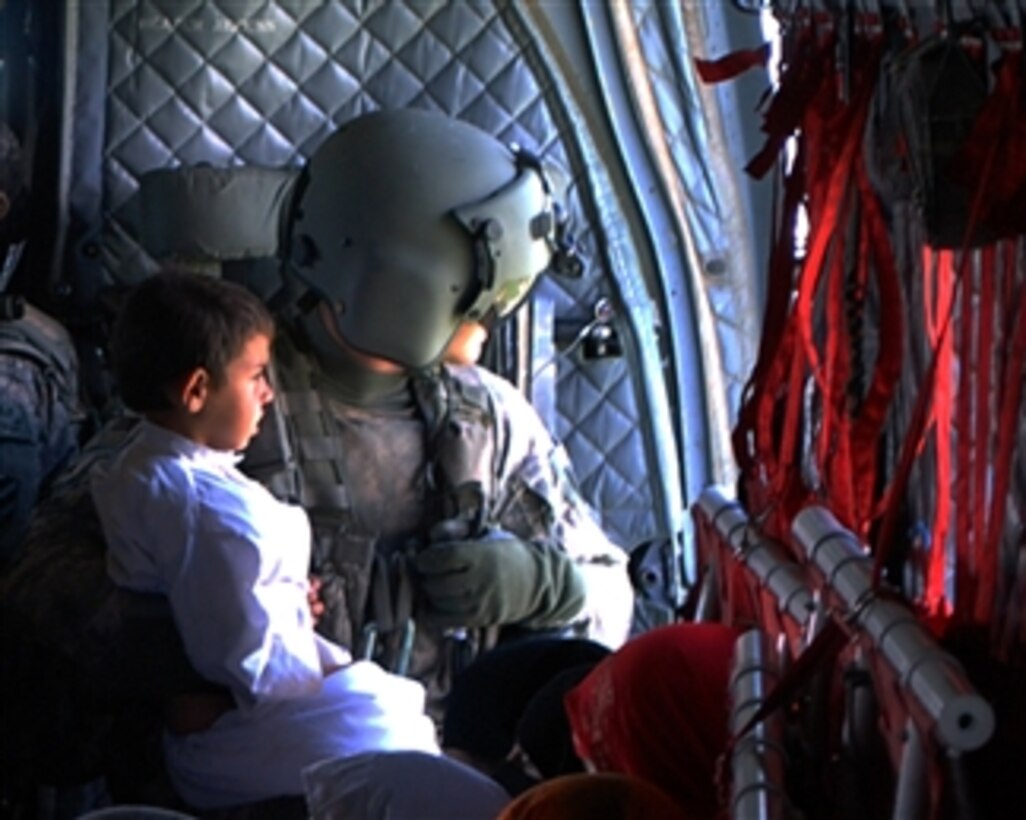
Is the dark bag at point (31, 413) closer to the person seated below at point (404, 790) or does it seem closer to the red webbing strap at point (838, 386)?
the person seated below at point (404, 790)

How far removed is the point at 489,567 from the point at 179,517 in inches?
25.6

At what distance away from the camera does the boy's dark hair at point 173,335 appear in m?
2.98

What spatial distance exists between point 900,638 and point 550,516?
7.10 feet

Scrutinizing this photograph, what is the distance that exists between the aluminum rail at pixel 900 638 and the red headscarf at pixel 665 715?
0.77ft

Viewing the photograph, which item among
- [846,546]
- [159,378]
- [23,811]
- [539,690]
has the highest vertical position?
[846,546]

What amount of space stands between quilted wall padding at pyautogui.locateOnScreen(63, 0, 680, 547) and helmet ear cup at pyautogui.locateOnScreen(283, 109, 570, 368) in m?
0.60

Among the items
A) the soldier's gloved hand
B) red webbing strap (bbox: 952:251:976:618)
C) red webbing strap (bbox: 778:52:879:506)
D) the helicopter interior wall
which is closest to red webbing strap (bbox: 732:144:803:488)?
red webbing strap (bbox: 778:52:879:506)

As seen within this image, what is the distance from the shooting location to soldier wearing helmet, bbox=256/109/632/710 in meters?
3.37

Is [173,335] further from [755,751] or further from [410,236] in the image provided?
[755,751]

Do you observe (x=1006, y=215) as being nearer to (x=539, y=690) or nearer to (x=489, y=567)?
(x=539, y=690)

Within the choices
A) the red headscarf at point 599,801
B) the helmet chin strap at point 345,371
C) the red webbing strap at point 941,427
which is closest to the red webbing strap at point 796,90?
the red webbing strap at point 941,427

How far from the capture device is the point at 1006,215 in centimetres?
138

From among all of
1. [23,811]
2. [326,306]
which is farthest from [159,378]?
[23,811]

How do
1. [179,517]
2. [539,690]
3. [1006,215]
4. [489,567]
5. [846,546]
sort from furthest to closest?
[489,567] < [179,517] < [539,690] < [846,546] < [1006,215]
